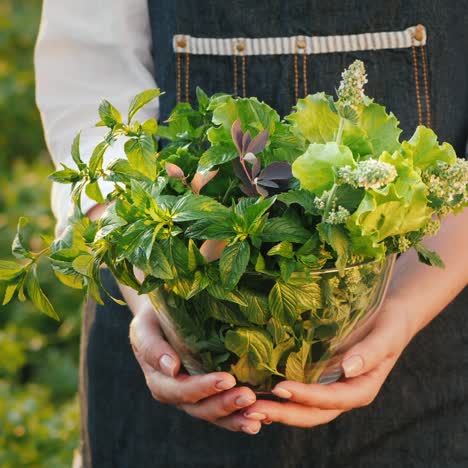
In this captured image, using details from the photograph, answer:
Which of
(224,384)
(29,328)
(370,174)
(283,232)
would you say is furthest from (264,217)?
(29,328)

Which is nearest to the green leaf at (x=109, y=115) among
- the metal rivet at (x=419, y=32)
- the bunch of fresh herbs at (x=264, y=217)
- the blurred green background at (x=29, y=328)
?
the bunch of fresh herbs at (x=264, y=217)

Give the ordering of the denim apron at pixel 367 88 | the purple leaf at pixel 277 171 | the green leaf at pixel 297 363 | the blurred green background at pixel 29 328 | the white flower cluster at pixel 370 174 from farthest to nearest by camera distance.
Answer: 1. the blurred green background at pixel 29 328
2. the denim apron at pixel 367 88
3. the green leaf at pixel 297 363
4. the purple leaf at pixel 277 171
5. the white flower cluster at pixel 370 174

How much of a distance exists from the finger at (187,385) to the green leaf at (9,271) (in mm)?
239

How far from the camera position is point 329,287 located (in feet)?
2.80

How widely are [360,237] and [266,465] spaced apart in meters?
0.60

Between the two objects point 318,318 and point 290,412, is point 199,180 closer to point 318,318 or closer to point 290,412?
point 318,318

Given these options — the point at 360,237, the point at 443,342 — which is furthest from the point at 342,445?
the point at 360,237

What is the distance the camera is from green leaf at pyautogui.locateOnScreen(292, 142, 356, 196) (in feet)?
2.48

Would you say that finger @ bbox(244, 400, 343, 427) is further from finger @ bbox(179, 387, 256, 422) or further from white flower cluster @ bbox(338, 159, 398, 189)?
white flower cluster @ bbox(338, 159, 398, 189)

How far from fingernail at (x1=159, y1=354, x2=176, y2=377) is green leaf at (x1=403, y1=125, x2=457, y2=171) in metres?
0.39

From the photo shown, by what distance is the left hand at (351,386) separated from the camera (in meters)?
0.97

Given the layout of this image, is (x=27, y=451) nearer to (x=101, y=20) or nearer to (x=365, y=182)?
(x=101, y=20)

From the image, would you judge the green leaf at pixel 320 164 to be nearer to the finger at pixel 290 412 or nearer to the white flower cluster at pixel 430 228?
the white flower cluster at pixel 430 228

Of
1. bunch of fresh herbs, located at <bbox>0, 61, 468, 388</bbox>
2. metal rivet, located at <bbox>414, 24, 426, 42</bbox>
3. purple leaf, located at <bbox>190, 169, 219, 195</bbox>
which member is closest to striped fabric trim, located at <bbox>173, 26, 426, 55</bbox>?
metal rivet, located at <bbox>414, 24, 426, 42</bbox>
